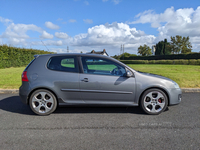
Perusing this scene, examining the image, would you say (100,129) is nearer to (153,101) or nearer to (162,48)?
(153,101)

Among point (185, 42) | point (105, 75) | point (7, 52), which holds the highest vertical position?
point (185, 42)

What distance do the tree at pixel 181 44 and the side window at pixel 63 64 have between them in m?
64.4

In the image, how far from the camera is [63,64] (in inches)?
171

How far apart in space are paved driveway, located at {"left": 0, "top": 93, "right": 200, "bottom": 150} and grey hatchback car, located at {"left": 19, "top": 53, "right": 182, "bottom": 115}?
1.00ft

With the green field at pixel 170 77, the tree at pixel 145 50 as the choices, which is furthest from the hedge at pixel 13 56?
the tree at pixel 145 50

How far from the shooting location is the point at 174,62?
33.5 meters

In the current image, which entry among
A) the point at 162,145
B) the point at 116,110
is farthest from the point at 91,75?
the point at 162,145

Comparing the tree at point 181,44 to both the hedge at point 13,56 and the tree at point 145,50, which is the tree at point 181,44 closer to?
the tree at point 145,50

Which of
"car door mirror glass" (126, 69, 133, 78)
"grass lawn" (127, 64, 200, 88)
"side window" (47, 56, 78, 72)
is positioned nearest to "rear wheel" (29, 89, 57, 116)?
"side window" (47, 56, 78, 72)

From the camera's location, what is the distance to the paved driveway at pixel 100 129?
2.75 m

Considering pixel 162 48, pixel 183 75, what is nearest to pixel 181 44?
pixel 162 48

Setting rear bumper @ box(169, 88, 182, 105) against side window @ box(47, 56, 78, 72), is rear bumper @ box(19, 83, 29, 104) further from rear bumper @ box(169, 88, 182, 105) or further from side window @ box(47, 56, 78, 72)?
rear bumper @ box(169, 88, 182, 105)

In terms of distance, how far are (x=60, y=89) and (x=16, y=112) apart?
143 centimetres

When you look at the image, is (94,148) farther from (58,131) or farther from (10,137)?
(10,137)
